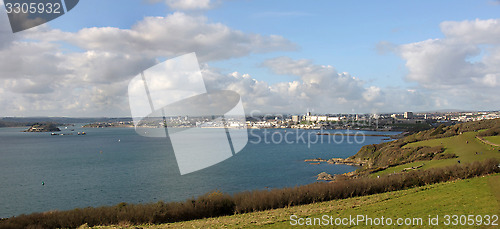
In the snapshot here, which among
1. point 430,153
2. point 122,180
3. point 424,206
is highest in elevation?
point 424,206

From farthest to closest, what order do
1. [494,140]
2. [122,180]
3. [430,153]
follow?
1. [122,180]
2. [430,153]
3. [494,140]

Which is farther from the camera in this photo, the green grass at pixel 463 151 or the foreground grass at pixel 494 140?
the foreground grass at pixel 494 140

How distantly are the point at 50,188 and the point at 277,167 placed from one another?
33.4 m

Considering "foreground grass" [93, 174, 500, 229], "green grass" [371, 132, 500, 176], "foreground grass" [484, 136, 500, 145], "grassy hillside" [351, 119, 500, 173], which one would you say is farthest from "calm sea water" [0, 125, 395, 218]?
"foreground grass" [93, 174, 500, 229]

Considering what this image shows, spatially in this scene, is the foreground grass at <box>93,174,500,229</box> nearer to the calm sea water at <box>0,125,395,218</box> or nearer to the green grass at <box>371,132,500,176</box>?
the green grass at <box>371,132,500,176</box>

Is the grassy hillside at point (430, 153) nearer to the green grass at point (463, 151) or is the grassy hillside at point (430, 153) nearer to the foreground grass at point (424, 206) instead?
the green grass at point (463, 151)

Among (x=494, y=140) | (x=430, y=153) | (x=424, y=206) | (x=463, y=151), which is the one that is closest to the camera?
(x=424, y=206)

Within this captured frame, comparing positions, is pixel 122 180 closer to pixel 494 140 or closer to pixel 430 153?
pixel 430 153

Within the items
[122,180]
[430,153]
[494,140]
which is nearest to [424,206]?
[430,153]

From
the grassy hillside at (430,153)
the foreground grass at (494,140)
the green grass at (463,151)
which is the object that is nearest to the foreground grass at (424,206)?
the green grass at (463,151)

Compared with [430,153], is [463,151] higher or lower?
higher

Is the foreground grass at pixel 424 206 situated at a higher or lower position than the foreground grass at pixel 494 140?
lower

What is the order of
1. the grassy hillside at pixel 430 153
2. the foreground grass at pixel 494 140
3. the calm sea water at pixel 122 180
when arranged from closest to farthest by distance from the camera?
the calm sea water at pixel 122 180, the grassy hillside at pixel 430 153, the foreground grass at pixel 494 140

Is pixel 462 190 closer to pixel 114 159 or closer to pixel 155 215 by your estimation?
pixel 155 215
